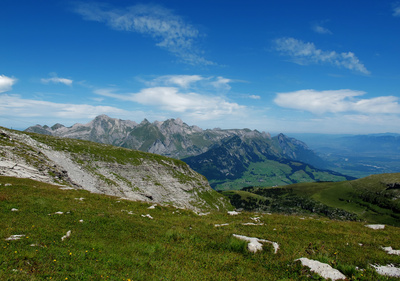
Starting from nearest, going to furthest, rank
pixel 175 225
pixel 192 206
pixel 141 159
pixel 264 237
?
pixel 264 237 < pixel 175 225 < pixel 192 206 < pixel 141 159

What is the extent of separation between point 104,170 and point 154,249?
99.5 m

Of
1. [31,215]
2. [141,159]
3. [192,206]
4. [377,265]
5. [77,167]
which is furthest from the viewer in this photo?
[141,159]

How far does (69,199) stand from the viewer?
1112 inches

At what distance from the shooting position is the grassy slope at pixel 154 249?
Result: 11312mm

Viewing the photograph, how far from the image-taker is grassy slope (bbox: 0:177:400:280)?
1131 centimetres

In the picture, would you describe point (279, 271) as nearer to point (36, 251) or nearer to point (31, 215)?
point (36, 251)

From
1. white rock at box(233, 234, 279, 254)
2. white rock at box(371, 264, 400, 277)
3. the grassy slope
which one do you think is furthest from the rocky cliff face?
white rock at box(371, 264, 400, 277)

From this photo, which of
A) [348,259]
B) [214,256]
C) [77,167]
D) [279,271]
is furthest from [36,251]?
[77,167]

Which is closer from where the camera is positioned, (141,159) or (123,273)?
(123,273)

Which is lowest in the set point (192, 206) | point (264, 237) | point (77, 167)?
point (192, 206)

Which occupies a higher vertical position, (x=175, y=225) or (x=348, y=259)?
(x=348, y=259)

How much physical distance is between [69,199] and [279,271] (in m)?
28.1

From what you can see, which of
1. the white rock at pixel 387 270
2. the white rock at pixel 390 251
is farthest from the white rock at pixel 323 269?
the white rock at pixel 390 251

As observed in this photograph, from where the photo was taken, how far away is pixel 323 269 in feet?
39.9
